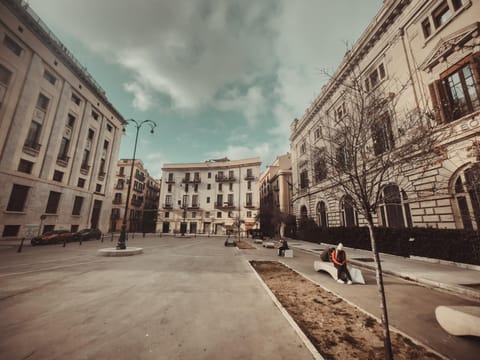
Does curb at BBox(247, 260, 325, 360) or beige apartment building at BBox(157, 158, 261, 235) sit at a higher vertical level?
beige apartment building at BBox(157, 158, 261, 235)

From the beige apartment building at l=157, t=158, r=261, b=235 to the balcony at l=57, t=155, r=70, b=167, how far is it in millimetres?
21769

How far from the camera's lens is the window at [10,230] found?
18.8 meters

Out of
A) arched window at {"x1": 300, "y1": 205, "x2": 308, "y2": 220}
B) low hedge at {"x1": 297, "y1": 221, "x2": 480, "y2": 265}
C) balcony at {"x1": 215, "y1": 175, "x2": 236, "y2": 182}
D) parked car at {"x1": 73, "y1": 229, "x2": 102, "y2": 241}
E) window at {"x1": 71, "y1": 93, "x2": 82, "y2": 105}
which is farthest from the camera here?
balcony at {"x1": 215, "y1": 175, "x2": 236, "y2": 182}

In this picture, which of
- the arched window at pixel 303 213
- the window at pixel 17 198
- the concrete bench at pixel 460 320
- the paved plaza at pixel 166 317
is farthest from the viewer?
the arched window at pixel 303 213

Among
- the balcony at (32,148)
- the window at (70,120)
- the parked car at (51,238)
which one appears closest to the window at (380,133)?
the parked car at (51,238)

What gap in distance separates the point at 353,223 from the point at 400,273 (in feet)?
40.4

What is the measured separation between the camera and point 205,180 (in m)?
48.1

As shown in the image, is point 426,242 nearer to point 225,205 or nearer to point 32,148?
point 32,148

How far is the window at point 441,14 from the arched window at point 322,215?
17379 millimetres

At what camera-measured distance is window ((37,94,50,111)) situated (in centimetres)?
2236

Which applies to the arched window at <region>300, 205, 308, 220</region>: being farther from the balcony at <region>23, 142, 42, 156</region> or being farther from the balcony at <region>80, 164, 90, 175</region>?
the balcony at <region>23, 142, 42, 156</region>

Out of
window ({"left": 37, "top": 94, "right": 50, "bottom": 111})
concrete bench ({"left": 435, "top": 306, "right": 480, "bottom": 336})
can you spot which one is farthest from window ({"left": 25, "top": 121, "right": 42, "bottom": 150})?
concrete bench ({"left": 435, "top": 306, "right": 480, "bottom": 336})

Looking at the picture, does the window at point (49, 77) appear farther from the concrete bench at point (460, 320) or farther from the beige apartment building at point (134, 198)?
the concrete bench at point (460, 320)

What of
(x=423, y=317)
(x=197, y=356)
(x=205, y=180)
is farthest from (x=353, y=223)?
(x=205, y=180)
